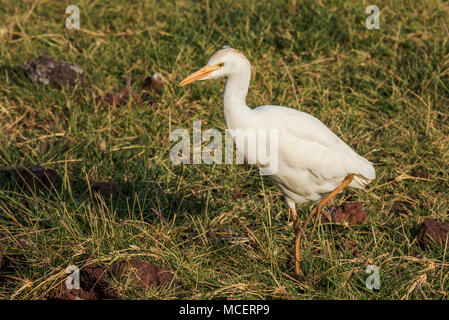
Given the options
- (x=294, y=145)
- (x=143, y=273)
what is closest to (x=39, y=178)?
(x=143, y=273)

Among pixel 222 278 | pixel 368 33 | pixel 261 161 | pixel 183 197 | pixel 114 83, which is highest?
pixel 368 33

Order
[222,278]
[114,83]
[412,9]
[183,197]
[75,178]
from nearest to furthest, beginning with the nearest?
[222,278] < [183,197] < [75,178] < [114,83] < [412,9]

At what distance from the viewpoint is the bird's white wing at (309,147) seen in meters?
3.43

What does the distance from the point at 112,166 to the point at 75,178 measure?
0.28m

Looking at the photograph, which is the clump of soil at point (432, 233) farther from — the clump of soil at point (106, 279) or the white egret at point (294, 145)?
the clump of soil at point (106, 279)

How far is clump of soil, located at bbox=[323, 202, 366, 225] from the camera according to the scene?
3.98 meters

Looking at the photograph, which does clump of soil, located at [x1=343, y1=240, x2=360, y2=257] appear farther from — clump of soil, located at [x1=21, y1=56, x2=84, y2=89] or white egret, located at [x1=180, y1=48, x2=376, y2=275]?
clump of soil, located at [x1=21, y1=56, x2=84, y2=89]

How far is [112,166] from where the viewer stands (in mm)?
4531

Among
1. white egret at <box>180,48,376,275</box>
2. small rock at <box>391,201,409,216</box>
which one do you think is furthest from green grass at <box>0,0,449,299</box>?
white egret at <box>180,48,376,275</box>

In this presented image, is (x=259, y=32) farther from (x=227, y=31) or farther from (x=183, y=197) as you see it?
(x=183, y=197)

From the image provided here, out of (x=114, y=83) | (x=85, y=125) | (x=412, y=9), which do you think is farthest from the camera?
(x=412, y=9)

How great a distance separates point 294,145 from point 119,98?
7.24 ft

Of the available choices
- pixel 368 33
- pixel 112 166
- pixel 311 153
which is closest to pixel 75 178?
pixel 112 166

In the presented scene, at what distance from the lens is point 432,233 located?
3.64 metres
